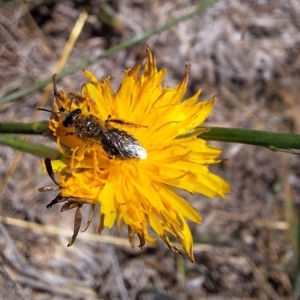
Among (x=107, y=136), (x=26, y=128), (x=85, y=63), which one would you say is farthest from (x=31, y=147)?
(x=85, y=63)

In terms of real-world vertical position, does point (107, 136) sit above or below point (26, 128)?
above

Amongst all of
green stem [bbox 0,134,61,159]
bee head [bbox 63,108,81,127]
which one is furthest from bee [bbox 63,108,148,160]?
green stem [bbox 0,134,61,159]

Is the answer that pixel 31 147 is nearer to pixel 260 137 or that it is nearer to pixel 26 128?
pixel 26 128

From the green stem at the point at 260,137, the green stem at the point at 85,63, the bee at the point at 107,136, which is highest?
the green stem at the point at 260,137

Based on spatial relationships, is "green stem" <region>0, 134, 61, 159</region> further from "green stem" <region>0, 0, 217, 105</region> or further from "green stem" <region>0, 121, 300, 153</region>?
"green stem" <region>0, 0, 217, 105</region>

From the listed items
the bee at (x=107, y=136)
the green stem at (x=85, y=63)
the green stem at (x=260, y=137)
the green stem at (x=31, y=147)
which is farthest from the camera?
the green stem at (x=85, y=63)

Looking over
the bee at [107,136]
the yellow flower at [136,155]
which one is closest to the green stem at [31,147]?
the yellow flower at [136,155]

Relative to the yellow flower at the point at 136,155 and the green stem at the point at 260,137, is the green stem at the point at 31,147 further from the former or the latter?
the green stem at the point at 260,137
